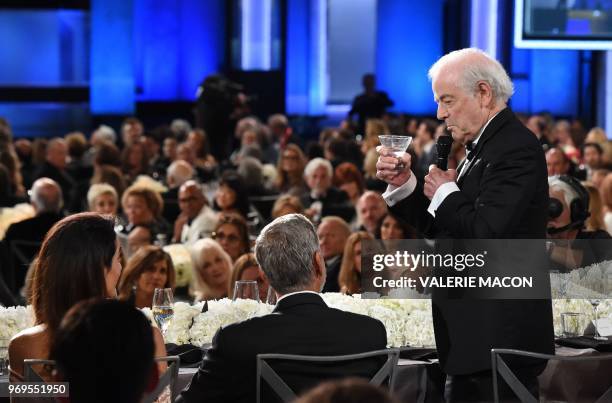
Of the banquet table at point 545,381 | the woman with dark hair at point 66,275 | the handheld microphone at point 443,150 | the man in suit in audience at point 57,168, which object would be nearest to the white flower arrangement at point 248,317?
the banquet table at point 545,381

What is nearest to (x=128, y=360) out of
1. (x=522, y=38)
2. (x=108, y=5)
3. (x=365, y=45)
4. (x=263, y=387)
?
(x=263, y=387)

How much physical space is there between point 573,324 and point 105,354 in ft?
8.22

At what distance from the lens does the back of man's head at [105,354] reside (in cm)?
194

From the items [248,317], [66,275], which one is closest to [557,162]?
[248,317]

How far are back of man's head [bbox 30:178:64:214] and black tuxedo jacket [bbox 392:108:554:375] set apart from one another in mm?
5037

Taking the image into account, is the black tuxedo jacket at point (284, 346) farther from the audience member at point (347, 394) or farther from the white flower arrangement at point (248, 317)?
the audience member at point (347, 394)

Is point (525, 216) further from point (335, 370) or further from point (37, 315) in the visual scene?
point (37, 315)

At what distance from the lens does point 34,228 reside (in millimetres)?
7461

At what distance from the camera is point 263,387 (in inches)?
115

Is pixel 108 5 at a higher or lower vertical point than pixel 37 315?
higher

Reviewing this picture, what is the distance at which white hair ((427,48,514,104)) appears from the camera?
2.82 meters

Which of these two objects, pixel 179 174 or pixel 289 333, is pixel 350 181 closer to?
pixel 179 174

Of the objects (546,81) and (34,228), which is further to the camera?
(546,81)

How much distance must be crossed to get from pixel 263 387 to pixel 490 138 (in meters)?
0.85
